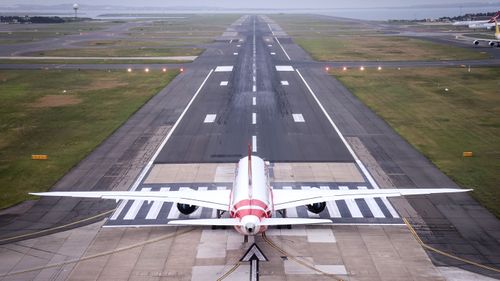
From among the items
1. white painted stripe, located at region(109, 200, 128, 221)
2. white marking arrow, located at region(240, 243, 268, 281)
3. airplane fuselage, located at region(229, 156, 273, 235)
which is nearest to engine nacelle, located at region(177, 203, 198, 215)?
airplane fuselage, located at region(229, 156, 273, 235)

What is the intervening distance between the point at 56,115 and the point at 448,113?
195 feet

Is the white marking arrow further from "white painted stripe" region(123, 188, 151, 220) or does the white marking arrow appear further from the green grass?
the green grass

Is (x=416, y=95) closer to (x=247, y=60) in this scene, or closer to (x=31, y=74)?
(x=247, y=60)

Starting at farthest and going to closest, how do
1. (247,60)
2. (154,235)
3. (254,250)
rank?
(247,60) < (154,235) < (254,250)

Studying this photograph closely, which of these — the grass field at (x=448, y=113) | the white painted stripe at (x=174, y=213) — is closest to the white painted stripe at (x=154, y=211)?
the white painted stripe at (x=174, y=213)

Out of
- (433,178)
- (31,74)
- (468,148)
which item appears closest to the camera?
(433,178)

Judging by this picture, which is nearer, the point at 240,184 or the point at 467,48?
the point at 240,184

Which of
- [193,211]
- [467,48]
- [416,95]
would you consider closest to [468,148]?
[416,95]

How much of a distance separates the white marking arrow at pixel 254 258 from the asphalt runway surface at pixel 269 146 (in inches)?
476

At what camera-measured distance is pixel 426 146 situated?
2170 inches

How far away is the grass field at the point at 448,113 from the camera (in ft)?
156

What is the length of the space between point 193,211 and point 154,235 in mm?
4197

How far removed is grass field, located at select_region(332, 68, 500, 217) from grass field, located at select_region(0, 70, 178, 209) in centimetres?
3969

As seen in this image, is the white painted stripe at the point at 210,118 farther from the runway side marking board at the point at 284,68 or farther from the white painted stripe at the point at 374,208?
the runway side marking board at the point at 284,68
